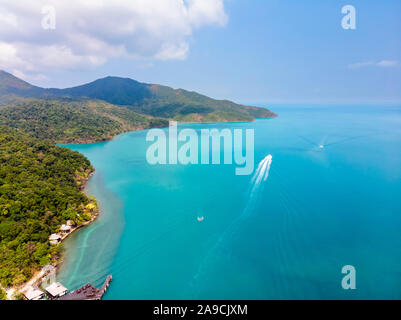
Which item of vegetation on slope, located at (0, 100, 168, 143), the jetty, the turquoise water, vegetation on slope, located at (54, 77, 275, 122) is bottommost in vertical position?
the jetty

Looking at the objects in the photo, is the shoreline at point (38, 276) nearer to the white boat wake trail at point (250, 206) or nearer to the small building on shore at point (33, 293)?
the small building on shore at point (33, 293)

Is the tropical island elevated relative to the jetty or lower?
elevated

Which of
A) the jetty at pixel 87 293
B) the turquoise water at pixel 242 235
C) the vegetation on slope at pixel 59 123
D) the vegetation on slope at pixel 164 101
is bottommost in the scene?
the jetty at pixel 87 293

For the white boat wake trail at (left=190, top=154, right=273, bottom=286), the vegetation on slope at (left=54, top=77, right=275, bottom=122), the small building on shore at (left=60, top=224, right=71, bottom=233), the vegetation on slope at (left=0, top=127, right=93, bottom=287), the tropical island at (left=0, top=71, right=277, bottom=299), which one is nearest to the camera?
the vegetation on slope at (left=0, top=127, right=93, bottom=287)

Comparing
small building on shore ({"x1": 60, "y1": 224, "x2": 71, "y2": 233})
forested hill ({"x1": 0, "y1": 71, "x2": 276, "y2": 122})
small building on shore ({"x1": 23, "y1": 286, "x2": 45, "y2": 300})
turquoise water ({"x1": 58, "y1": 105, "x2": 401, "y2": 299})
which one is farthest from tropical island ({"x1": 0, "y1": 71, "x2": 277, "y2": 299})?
forested hill ({"x1": 0, "y1": 71, "x2": 276, "y2": 122})

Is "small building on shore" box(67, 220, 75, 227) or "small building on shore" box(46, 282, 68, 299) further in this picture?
"small building on shore" box(67, 220, 75, 227)

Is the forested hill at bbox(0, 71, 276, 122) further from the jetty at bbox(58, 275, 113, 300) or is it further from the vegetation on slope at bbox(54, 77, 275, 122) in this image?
the jetty at bbox(58, 275, 113, 300)

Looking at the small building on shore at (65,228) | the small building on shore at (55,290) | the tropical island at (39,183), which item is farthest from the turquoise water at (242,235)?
the tropical island at (39,183)
